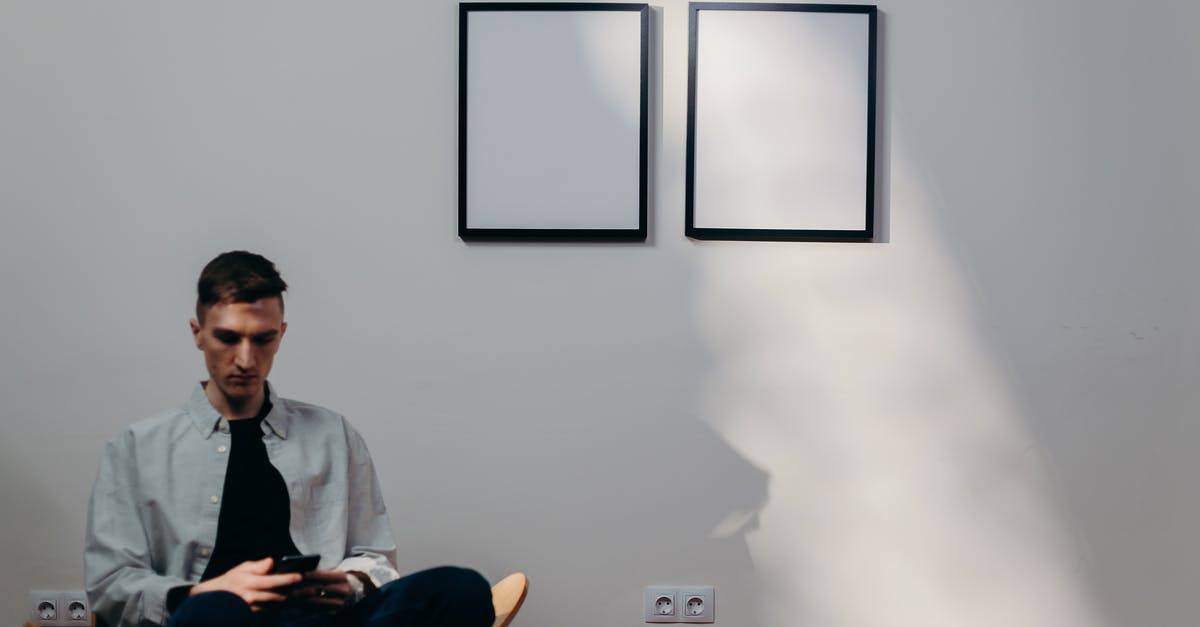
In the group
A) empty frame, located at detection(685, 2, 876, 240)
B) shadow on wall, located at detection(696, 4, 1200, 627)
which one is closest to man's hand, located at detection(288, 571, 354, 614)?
shadow on wall, located at detection(696, 4, 1200, 627)

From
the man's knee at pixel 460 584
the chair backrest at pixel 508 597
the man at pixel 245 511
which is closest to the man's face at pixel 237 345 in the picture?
the man at pixel 245 511

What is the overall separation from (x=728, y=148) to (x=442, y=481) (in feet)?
3.45

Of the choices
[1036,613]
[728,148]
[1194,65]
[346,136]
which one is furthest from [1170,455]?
[346,136]

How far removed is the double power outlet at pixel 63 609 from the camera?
2.43 metres

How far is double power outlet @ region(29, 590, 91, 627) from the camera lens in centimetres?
243

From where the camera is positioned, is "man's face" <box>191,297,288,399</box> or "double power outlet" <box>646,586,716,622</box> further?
"double power outlet" <box>646,586,716,622</box>

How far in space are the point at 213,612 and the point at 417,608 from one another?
36 centimetres

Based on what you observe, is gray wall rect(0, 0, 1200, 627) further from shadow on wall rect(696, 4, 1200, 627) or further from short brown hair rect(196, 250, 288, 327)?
short brown hair rect(196, 250, 288, 327)

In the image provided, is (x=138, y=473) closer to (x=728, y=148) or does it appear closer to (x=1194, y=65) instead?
(x=728, y=148)

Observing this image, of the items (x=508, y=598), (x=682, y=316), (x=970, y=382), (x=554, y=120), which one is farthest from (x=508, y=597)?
(x=970, y=382)

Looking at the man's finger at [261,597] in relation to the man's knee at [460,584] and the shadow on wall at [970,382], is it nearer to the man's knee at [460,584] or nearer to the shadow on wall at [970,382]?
the man's knee at [460,584]

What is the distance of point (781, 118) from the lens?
247cm

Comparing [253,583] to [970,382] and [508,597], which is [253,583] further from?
[970,382]

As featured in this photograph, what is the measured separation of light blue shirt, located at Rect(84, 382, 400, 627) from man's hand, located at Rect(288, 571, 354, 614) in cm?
8
